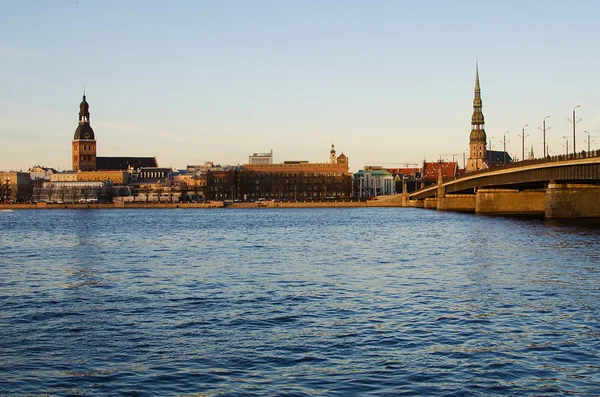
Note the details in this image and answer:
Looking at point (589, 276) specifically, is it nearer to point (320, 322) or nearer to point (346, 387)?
point (320, 322)

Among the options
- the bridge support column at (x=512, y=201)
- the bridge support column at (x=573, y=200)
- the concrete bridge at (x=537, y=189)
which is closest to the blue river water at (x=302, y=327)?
the concrete bridge at (x=537, y=189)

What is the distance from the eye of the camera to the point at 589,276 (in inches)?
1244

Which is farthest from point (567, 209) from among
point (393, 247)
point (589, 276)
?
point (589, 276)

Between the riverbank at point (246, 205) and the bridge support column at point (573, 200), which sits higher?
the bridge support column at point (573, 200)

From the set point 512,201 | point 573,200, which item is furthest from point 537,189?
point 573,200

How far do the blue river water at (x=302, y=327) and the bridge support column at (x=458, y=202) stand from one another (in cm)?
10254

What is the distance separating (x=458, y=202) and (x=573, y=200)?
60315mm

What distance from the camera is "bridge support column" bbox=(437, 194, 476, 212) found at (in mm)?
141625

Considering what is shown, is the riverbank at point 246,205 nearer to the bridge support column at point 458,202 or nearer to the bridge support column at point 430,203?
the bridge support column at point 430,203

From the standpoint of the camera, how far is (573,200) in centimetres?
8219

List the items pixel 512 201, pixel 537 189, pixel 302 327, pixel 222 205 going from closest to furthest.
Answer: pixel 302 327 → pixel 512 201 → pixel 537 189 → pixel 222 205

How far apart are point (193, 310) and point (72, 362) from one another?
21.6 ft

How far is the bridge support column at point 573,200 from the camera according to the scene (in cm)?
8212

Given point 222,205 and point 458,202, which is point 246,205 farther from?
point 458,202
